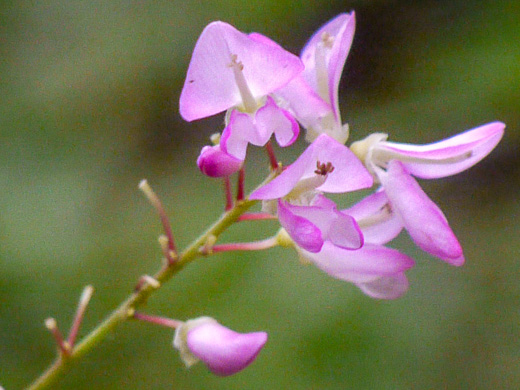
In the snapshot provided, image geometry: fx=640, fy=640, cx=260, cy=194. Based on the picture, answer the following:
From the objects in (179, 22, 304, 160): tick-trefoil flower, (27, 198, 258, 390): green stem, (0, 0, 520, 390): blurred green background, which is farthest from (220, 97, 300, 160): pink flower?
(0, 0, 520, 390): blurred green background

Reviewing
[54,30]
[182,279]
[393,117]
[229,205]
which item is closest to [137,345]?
[182,279]

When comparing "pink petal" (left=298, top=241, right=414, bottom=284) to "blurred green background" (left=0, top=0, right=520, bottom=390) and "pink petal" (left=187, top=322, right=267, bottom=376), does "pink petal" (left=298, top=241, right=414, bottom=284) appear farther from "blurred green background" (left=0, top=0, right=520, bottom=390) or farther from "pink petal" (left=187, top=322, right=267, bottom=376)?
"blurred green background" (left=0, top=0, right=520, bottom=390)

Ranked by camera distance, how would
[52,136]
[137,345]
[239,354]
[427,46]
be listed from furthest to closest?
[427,46] → [52,136] → [137,345] → [239,354]

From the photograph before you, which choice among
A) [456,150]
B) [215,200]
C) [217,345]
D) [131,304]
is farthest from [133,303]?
[215,200]

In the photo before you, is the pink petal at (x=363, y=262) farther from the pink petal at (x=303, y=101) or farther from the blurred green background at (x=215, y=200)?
the blurred green background at (x=215, y=200)

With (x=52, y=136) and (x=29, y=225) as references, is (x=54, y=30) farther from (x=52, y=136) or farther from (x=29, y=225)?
(x=29, y=225)

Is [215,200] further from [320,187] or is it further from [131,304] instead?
[320,187]

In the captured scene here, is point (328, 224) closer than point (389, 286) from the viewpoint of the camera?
Yes
